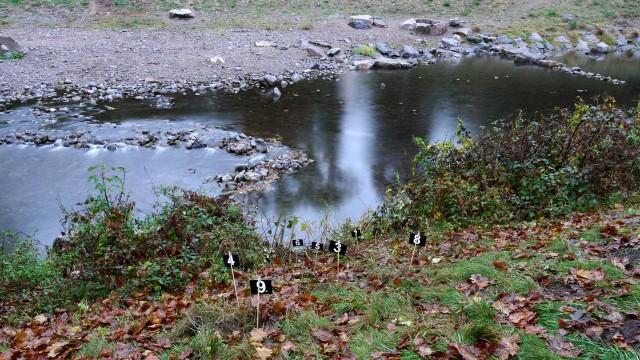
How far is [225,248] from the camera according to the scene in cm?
768

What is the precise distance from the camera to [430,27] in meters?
32.6

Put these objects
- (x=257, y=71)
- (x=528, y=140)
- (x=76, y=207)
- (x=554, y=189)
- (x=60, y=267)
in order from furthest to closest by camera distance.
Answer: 1. (x=257, y=71)
2. (x=76, y=207)
3. (x=528, y=140)
4. (x=554, y=189)
5. (x=60, y=267)

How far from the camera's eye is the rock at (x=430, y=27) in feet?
106

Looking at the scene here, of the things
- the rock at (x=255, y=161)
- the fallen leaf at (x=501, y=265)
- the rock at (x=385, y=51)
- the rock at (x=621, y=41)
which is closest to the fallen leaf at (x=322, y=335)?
the fallen leaf at (x=501, y=265)

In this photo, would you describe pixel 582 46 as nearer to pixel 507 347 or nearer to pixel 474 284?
pixel 474 284

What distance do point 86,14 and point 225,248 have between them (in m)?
27.4

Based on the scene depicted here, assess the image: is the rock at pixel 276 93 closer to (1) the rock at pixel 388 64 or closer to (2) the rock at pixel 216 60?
(2) the rock at pixel 216 60

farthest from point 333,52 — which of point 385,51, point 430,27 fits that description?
point 430,27

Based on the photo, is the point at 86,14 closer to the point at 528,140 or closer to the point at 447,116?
the point at 447,116

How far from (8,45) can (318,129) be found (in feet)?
48.3

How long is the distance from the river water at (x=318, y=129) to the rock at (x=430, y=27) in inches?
245

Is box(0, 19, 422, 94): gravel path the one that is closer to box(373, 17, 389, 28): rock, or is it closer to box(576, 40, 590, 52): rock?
box(373, 17, 389, 28): rock

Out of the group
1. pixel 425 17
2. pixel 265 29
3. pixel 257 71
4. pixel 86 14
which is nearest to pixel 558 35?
pixel 425 17

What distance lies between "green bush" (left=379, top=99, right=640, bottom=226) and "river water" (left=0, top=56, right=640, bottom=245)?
2.33 metres
